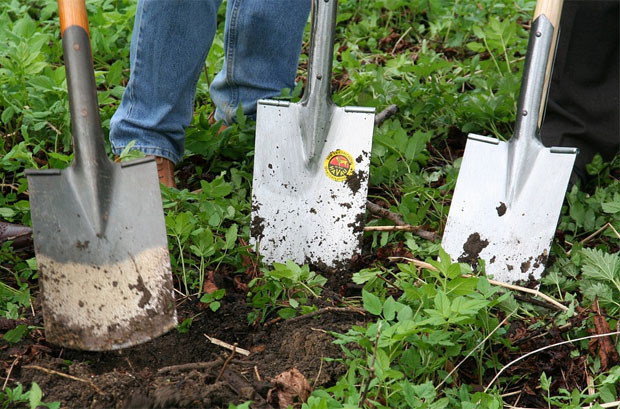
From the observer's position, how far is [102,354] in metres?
1.63

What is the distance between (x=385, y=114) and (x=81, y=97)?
135 cm

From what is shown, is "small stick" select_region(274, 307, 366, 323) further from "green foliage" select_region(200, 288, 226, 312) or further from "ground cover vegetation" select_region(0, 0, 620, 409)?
"green foliage" select_region(200, 288, 226, 312)

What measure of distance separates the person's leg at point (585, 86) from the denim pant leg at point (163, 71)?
3.95ft

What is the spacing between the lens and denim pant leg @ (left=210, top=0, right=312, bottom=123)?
2385mm

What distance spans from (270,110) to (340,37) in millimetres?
1822

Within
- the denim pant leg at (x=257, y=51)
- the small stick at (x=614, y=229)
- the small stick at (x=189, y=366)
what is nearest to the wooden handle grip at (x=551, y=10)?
the small stick at (x=614, y=229)

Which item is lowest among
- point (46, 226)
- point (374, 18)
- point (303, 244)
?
→ point (303, 244)

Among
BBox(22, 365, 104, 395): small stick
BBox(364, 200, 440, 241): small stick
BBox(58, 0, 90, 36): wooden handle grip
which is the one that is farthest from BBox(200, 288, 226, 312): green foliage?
BBox(58, 0, 90, 36): wooden handle grip

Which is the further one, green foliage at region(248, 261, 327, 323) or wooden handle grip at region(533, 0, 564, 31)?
wooden handle grip at region(533, 0, 564, 31)

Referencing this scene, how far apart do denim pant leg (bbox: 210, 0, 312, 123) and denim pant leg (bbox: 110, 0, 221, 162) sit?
0.72 feet

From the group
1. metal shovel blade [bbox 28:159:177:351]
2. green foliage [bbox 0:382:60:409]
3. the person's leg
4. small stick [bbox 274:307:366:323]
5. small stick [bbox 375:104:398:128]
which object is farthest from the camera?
small stick [bbox 375:104:398:128]

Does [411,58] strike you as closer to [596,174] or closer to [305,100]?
[596,174]

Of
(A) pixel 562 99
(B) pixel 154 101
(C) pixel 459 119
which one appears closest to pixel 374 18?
(C) pixel 459 119

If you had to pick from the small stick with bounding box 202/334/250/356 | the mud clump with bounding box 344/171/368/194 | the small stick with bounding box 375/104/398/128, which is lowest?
the small stick with bounding box 202/334/250/356
